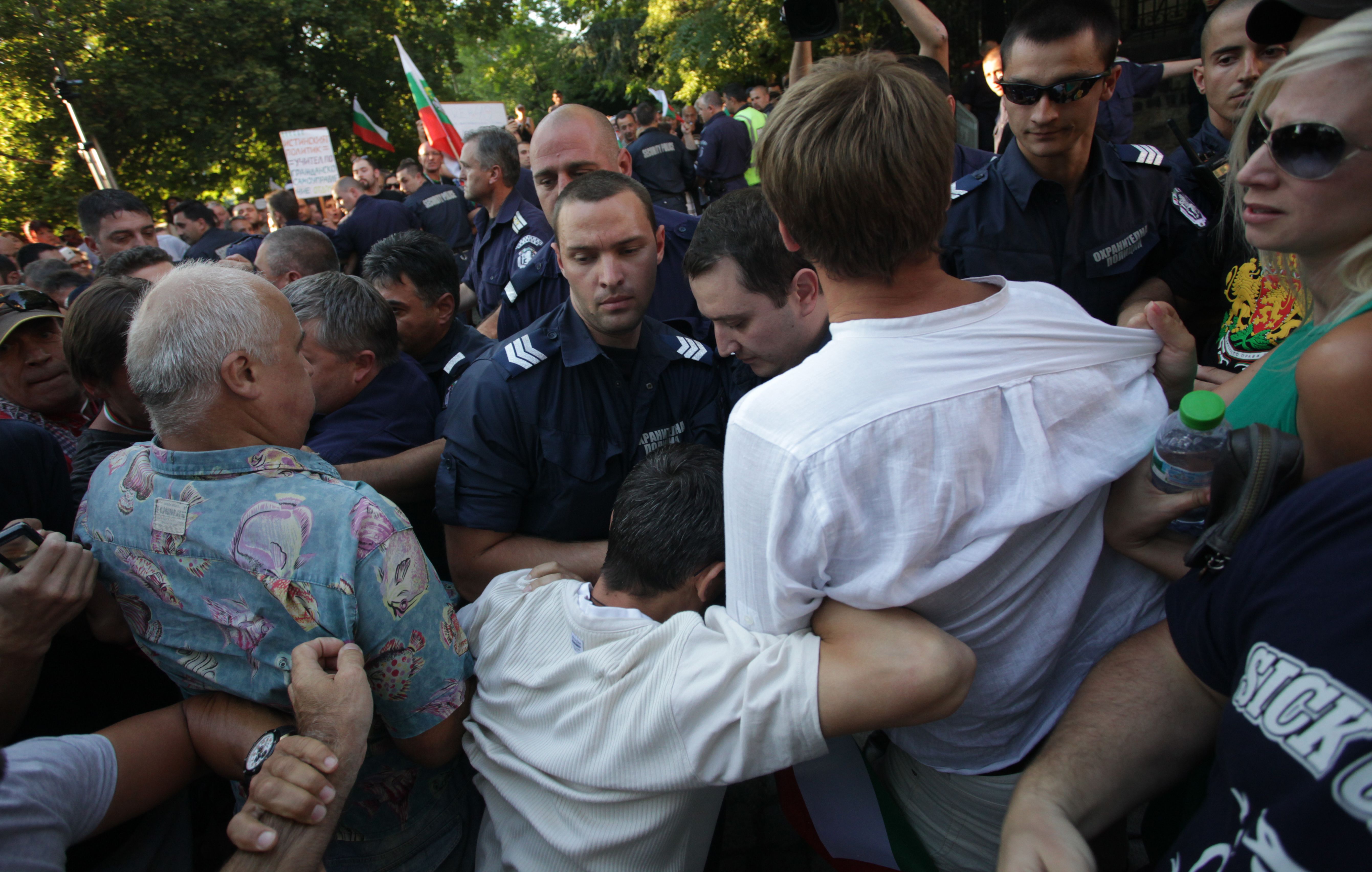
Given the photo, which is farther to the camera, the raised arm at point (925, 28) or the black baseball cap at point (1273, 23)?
the raised arm at point (925, 28)

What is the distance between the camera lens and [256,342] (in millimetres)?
1688

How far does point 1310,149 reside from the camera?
1.18m

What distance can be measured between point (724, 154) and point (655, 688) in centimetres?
774

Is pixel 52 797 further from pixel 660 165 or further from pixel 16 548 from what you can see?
pixel 660 165

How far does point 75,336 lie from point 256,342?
1.21 m

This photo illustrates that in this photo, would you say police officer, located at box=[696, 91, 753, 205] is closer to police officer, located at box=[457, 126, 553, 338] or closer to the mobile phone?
police officer, located at box=[457, 126, 553, 338]

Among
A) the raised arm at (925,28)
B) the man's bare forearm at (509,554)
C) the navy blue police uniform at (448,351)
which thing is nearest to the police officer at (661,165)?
the raised arm at (925,28)

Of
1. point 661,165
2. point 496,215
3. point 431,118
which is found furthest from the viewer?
point 431,118

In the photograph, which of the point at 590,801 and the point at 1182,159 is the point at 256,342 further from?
the point at 1182,159

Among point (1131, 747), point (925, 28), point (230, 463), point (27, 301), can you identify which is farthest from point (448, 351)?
point (1131, 747)

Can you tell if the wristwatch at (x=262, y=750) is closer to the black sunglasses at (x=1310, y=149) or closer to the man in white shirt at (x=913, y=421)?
the man in white shirt at (x=913, y=421)

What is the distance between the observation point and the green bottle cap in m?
1.13

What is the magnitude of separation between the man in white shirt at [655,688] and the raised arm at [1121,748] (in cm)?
21

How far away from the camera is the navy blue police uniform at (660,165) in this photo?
7984mm
